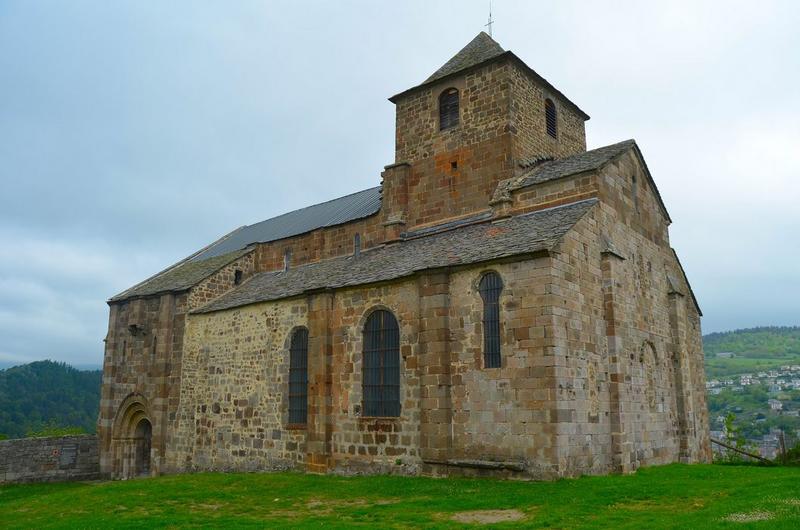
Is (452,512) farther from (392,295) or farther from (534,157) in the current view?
(534,157)

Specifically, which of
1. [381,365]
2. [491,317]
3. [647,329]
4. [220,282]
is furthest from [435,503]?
[220,282]

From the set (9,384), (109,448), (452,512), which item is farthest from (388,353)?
(9,384)

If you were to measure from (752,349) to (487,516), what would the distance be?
169949 millimetres

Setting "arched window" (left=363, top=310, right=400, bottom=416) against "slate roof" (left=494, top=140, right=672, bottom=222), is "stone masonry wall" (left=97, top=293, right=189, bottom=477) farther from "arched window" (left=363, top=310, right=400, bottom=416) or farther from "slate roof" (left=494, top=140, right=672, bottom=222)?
"slate roof" (left=494, top=140, right=672, bottom=222)

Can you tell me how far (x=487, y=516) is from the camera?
36.8 ft

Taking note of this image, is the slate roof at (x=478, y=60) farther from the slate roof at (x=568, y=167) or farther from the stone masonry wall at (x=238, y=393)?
the stone masonry wall at (x=238, y=393)

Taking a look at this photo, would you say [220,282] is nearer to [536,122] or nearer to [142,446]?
[142,446]

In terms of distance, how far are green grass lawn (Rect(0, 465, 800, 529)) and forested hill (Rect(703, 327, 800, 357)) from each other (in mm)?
158970

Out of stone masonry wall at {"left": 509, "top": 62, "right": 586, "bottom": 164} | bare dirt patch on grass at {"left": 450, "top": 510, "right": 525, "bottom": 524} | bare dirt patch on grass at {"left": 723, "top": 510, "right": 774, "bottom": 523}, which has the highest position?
→ stone masonry wall at {"left": 509, "top": 62, "right": 586, "bottom": 164}

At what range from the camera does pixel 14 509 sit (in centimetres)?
1603

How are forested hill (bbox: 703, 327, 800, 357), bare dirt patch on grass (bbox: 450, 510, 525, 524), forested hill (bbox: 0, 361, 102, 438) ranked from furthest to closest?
1. forested hill (bbox: 703, 327, 800, 357)
2. forested hill (bbox: 0, 361, 102, 438)
3. bare dirt patch on grass (bbox: 450, 510, 525, 524)

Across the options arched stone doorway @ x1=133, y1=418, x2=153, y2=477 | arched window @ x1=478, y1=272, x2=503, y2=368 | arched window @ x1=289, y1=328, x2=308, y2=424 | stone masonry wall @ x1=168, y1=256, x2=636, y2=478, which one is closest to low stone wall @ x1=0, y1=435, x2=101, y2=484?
arched stone doorway @ x1=133, y1=418, x2=153, y2=477

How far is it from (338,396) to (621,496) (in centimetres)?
909

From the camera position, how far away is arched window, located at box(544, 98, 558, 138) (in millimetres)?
23562
